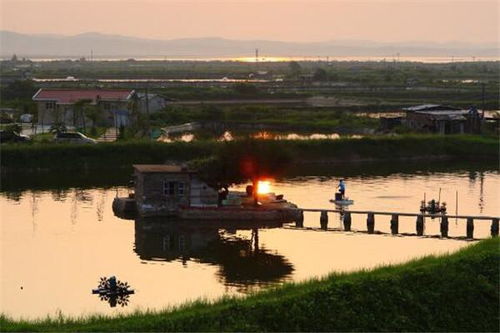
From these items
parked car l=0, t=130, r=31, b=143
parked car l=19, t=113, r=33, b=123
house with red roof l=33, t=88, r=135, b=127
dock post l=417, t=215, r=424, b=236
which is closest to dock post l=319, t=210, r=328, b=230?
dock post l=417, t=215, r=424, b=236

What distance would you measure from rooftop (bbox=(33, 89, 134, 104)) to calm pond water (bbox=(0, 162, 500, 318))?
55.5ft

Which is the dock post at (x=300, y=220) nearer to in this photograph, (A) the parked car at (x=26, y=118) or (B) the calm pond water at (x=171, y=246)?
(B) the calm pond water at (x=171, y=246)

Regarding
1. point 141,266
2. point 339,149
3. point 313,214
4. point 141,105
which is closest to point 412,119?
point 339,149

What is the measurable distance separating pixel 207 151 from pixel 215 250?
54.0 feet

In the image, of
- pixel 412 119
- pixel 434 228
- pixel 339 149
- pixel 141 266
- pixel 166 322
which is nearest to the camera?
pixel 166 322

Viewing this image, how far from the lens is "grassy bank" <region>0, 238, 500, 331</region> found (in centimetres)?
1794

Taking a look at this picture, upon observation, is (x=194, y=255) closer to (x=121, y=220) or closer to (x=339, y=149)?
(x=121, y=220)

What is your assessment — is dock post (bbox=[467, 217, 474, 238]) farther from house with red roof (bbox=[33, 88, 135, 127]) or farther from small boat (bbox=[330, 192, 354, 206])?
house with red roof (bbox=[33, 88, 135, 127])

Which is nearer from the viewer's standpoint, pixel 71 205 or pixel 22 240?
pixel 22 240

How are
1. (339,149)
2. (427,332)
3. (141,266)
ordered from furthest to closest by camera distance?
(339,149), (141,266), (427,332)

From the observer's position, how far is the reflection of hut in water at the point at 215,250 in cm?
2525

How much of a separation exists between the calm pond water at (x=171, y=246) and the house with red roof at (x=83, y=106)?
15.9 m

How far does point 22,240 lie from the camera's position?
28938 millimetres

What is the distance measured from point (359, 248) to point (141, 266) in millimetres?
5980
